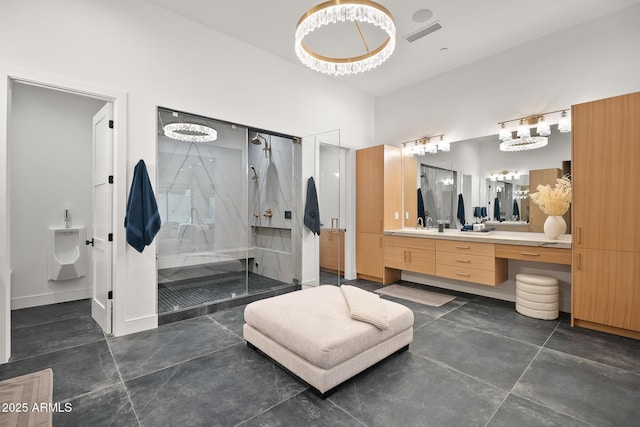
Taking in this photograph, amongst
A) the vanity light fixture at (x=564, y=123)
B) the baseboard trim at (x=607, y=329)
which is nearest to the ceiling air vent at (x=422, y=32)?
the vanity light fixture at (x=564, y=123)

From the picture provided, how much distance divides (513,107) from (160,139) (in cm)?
464

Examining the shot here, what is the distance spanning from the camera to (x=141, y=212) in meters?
2.96

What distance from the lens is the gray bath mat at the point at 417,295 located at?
4090mm

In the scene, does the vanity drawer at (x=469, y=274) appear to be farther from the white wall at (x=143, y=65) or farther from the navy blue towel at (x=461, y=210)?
→ the white wall at (x=143, y=65)

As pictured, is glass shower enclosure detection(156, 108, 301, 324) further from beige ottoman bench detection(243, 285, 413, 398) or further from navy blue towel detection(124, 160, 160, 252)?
beige ottoman bench detection(243, 285, 413, 398)

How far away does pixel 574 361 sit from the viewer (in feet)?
8.04

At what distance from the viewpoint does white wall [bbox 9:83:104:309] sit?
3.76 metres

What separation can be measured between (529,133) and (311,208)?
10.4 ft

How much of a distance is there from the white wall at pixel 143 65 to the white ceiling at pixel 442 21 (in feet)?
0.81

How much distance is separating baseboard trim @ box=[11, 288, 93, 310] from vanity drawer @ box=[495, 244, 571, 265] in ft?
18.7

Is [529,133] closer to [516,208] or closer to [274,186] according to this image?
[516,208]

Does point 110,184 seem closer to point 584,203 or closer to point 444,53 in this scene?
point 444,53

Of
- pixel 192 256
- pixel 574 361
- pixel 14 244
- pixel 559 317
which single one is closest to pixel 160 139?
pixel 192 256

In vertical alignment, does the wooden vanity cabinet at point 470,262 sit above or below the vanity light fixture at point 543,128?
below
